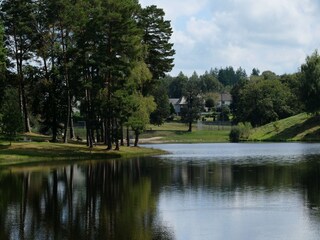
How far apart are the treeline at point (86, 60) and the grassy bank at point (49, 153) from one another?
199cm

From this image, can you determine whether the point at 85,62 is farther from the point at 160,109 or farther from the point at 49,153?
the point at 160,109

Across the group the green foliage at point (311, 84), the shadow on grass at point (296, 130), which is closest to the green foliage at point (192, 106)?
the shadow on grass at point (296, 130)

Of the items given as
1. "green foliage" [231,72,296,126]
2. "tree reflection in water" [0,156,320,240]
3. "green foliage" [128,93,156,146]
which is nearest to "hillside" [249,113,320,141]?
"green foliage" [231,72,296,126]

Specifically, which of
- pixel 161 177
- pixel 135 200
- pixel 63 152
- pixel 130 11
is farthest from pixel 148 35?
pixel 135 200

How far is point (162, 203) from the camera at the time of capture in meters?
30.5

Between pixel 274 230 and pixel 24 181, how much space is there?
23834 millimetres

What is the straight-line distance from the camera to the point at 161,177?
146 feet

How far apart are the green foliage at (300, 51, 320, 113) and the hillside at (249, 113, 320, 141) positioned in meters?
3.54

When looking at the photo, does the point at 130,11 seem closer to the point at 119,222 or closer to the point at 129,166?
the point at 129,166

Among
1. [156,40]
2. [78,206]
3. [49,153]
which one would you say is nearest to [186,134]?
[156,40]

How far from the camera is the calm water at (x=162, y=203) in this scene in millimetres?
22828

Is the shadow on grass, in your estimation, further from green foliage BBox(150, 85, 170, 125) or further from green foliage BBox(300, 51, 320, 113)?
green foliage BBox(150, 85, 170, 125)

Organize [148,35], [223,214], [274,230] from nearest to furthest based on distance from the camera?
[274,230], [223,214], [148,35]

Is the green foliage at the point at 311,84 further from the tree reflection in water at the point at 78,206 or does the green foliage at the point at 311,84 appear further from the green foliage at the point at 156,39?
the tree reflection in water at the point at 78,206
